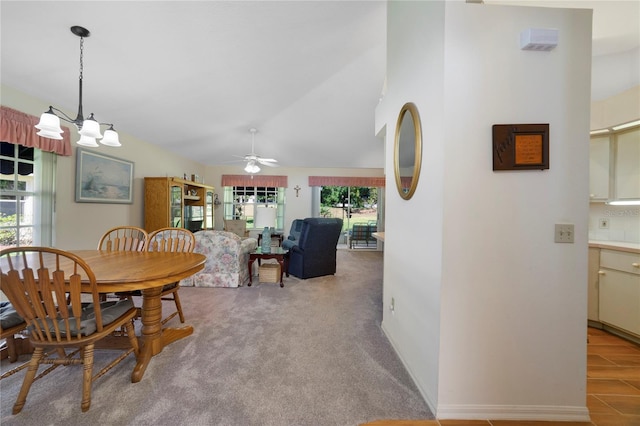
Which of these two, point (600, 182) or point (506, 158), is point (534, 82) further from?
point (600, 182)

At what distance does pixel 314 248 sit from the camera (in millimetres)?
3779

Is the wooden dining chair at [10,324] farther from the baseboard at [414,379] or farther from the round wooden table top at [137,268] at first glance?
the baseboard at [414,379]

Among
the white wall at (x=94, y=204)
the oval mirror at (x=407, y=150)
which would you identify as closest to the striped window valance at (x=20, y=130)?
the white wall at (x=94, y=204)

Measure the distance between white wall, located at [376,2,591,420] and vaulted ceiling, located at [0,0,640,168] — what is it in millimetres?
1049

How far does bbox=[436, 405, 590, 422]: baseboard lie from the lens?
1.31 metres

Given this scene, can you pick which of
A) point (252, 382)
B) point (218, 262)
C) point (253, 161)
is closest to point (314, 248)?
point (218, 262)

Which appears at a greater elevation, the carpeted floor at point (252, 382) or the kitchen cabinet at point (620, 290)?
the kitchen cabinet at point (620, 290)

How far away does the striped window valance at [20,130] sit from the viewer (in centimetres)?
223

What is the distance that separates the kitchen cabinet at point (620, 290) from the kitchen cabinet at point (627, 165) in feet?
2.01

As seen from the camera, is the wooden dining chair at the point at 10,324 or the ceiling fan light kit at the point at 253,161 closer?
the wooden dining chair at the point at 10,324

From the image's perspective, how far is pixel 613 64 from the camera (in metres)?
2.10

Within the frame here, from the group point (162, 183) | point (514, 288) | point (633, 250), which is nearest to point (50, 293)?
point (514, 288)

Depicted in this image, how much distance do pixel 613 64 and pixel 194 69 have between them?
403cm

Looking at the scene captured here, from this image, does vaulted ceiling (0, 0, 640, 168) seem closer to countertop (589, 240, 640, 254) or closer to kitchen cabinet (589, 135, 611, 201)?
kitchen cabinet (589, 135, 611, 201)
